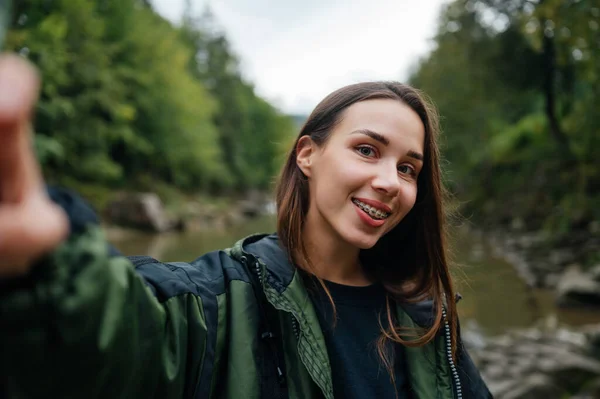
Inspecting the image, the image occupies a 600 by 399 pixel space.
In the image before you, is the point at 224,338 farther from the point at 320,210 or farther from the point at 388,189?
the point at 388,189

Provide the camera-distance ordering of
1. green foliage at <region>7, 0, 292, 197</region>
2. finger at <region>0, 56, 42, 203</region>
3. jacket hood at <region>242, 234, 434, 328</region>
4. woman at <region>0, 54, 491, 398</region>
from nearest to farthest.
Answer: finger at <region>0, 56, 42, 203</region>
woman at <region>0, 54, 491, 398</region>
jacket hood at <region>242, 234, 434, 328</region>
green foliage at <region>7, 0, 292, 197</region>

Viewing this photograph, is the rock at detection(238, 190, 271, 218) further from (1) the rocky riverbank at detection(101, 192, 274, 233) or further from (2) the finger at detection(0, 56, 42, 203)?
(2) the finger at detection(0, 56, 42, 203)

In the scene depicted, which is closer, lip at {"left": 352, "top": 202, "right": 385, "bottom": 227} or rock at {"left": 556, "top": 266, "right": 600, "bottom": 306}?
lip at {"left": 352, "top": 202, "right": 385, "bottom": 227}

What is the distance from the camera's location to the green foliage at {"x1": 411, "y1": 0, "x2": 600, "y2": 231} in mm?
5680

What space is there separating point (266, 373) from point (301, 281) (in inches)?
14.0

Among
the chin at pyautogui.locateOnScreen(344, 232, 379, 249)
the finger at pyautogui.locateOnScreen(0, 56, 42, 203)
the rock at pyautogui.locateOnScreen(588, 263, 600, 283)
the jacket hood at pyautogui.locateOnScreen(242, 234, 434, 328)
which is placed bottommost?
the finger at pyautogui.locateOnScreen(0, 56, 42, 203)

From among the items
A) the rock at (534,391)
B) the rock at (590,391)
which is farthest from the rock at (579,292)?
A: the rock at (534,391)

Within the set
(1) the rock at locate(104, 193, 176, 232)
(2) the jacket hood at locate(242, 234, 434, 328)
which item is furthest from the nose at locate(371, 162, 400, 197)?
(1) the rock at locate(104, 193, 176, 232)

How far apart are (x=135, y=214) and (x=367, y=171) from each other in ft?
55.6

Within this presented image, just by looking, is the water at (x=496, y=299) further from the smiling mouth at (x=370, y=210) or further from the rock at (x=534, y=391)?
the smiling mouth at (x=370, y=210)

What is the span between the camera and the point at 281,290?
4.83ft

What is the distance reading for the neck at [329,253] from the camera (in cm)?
177

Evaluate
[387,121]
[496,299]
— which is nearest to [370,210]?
[387,121]

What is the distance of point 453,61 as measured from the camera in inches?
793
